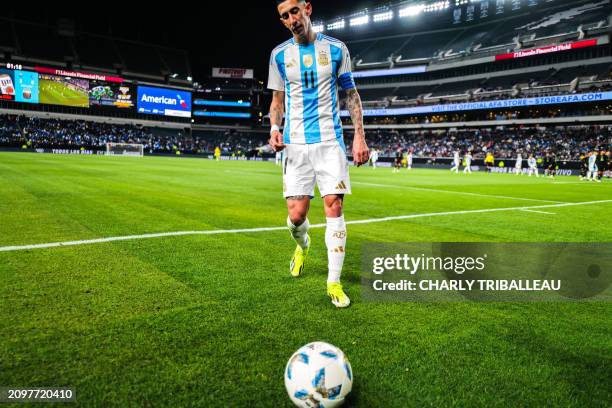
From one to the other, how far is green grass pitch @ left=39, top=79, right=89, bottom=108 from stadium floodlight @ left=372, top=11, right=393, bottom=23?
4787 centimetres

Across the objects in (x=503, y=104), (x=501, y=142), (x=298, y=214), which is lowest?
(x=298, y=214)

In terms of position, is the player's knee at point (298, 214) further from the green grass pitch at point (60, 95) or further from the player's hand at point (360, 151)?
the green grass pitch at point (60, 95)

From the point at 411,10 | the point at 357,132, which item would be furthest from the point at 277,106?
the point at 411,10

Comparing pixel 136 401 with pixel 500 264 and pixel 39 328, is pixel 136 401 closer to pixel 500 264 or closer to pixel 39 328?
pixel 39 328

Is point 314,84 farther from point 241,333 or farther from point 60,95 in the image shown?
point 60,95

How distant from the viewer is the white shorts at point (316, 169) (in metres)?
3.63

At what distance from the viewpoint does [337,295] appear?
321 cm

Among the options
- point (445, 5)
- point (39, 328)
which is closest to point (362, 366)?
point (39, 328)

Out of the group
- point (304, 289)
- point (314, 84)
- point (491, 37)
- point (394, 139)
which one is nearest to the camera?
point (304, 289)

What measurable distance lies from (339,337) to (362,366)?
1.22 feet

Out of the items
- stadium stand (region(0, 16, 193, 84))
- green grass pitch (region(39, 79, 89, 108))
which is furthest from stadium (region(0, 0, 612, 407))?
stadium stand (region(0, 16, 193, 84))

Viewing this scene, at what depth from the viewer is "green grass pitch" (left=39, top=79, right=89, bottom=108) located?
56.3 metres

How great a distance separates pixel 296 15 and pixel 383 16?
74.5 meters

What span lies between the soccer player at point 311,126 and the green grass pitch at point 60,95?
211 feet
